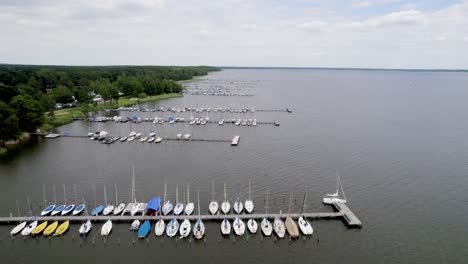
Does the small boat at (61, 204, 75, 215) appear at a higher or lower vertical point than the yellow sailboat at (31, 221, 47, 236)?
higher

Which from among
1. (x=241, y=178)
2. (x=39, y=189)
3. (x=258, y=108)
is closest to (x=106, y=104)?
(x=258, y=108)

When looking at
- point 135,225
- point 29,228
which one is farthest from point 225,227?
point 29,228

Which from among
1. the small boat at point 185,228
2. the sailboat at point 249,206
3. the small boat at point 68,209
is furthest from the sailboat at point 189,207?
the small boat at point 68,209

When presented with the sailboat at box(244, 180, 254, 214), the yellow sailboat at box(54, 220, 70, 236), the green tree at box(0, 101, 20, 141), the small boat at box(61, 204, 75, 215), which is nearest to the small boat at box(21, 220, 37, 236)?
the yellow sailboat at box(54, 220, 70, 236)

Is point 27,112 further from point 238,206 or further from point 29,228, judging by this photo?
point 238,206

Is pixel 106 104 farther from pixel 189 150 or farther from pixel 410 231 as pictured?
pixel 410 231

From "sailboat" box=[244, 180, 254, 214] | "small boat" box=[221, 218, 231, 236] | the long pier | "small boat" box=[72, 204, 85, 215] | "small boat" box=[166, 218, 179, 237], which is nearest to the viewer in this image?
"small boat" box=[166, 218, 179, 237]

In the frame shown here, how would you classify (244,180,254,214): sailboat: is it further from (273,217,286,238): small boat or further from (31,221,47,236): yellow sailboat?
(31,221,47,236): yellow sailboat
